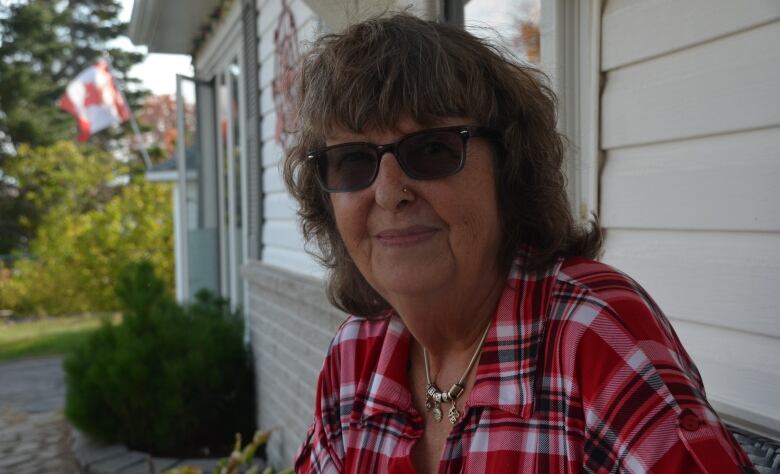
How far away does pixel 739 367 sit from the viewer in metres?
1.72

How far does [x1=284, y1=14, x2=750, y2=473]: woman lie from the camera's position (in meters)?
1.25

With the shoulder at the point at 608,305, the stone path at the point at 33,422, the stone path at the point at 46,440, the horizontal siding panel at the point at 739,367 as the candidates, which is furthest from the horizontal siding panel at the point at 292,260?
the shoulder at the point at 608,305

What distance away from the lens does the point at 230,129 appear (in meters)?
7.57

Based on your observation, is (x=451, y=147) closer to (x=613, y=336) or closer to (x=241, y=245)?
(x=613, y=336)

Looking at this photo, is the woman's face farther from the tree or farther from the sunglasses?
the tree

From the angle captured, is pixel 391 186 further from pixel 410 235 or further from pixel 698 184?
pixel 698 184

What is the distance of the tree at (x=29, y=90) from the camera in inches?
946

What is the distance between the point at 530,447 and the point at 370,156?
0.62 m

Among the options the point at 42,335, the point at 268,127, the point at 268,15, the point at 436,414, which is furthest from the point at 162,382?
the point at 42,335

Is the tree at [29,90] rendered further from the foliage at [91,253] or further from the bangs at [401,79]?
the bangs at [401,79]

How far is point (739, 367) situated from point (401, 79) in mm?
1020

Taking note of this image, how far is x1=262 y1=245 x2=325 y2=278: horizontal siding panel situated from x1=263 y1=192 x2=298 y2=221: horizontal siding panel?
23 centimetres

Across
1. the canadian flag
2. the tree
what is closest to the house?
the canadian flag

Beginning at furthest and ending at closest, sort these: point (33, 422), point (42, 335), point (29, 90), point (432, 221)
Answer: point (29, 90)
point (42, 335)
point (33, 422)
point (432, 221)
